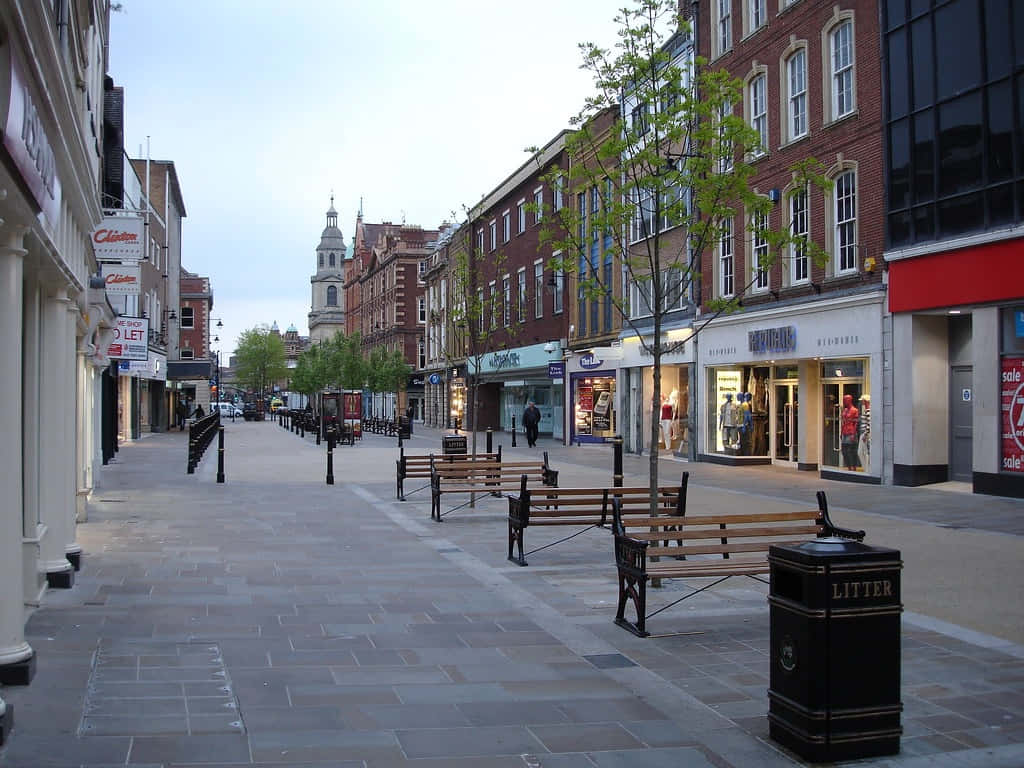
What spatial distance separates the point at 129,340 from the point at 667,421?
1630 centimetres

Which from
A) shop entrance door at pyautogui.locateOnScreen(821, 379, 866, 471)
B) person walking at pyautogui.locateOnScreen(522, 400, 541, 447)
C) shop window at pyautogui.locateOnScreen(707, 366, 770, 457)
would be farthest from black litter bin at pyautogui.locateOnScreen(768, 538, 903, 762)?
person walking at pyautogui.locateOnScreen(522, 400, 541, 447)

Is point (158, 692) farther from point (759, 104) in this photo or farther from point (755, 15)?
point (755, 15)

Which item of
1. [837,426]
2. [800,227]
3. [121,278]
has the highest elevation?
[800,227]

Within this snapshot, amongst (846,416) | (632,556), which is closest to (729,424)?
(846,416)

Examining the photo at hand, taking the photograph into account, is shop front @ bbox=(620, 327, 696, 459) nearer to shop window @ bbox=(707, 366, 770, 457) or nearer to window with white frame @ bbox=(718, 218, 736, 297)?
shop window @ bbox=(707, 366, 770, 457)

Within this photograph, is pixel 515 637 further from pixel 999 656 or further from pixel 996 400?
pixel 996 400

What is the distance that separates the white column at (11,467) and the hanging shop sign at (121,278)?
41.3ft

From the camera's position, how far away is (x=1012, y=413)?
17.3 m

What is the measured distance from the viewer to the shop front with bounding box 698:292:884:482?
70.1 ft

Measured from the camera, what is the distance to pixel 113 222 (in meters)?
16.5

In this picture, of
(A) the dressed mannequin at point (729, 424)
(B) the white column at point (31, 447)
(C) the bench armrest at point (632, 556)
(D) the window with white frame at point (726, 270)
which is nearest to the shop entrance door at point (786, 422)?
(A) the dressed mannequin at point (729, 424)

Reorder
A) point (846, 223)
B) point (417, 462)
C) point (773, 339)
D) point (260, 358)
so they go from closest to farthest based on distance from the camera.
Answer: point (417, 462) → point (846, 223) → point (773, 339) → point (260, 358)

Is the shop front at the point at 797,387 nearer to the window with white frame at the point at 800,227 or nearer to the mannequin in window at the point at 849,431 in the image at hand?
the mannequin in window at the point at 849,431

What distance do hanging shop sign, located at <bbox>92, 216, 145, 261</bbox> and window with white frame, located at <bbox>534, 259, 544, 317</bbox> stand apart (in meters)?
28.1
